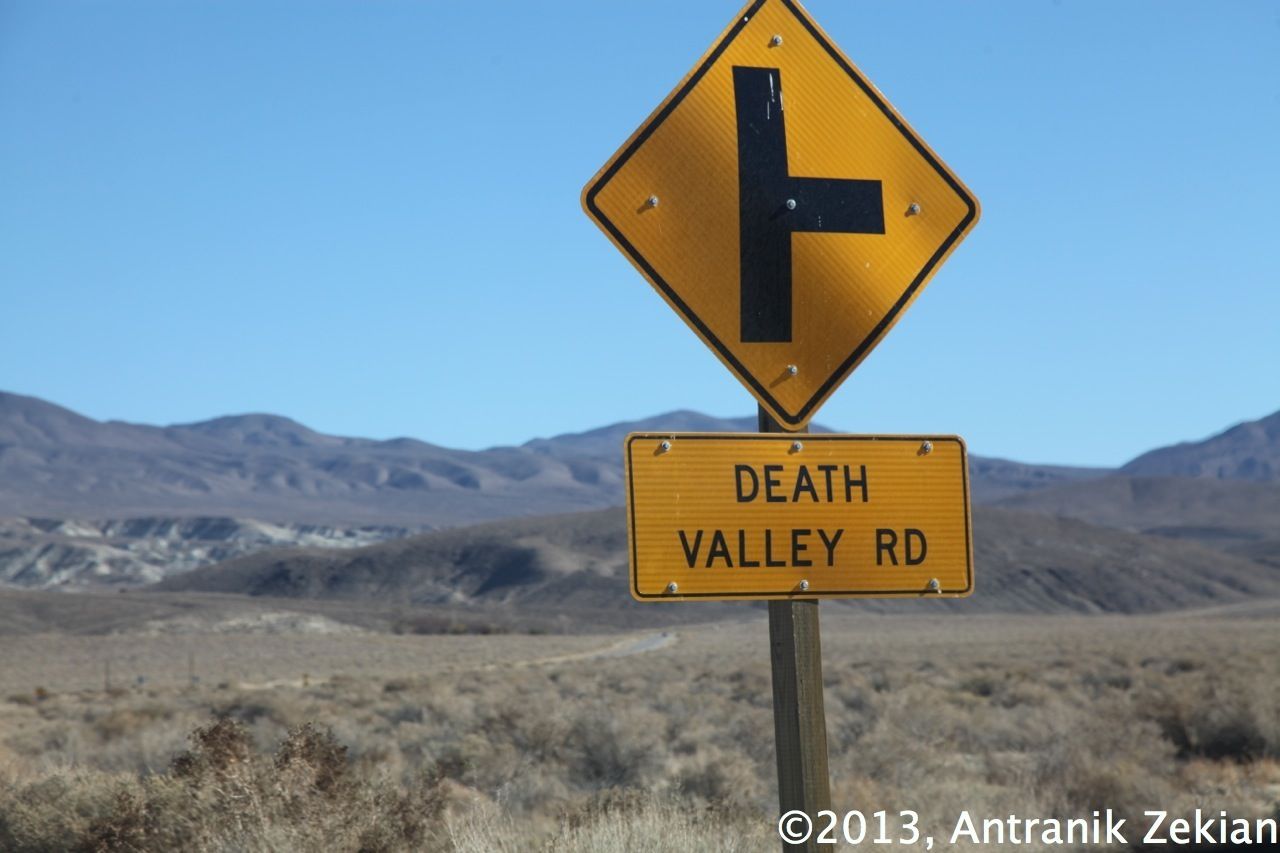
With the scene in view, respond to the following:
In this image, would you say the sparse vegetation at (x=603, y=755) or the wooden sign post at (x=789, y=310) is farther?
the sparse vegetation at (x=603, y=755)

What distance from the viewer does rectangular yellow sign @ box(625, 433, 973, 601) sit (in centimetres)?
337

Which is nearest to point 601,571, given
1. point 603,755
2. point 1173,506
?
point 603,755

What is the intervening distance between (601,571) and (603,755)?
314ft

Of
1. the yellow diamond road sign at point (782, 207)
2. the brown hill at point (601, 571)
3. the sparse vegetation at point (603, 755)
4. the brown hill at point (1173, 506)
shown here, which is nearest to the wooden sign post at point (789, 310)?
the yellow diamond road sign at point (782, 207)

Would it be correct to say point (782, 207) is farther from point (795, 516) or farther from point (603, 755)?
point (603, 755)

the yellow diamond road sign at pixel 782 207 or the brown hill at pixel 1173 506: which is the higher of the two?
the brown hill at pixel 1173 506

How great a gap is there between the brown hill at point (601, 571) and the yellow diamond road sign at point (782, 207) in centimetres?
8654

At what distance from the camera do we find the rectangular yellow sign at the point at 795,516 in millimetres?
3367

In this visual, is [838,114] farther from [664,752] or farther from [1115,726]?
[1115,726]

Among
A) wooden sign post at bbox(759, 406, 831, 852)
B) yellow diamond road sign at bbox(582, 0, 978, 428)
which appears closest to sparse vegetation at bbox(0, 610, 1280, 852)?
wooden sign post at bbox(759, 406, 831, 852)

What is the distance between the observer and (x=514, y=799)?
39.6 ft

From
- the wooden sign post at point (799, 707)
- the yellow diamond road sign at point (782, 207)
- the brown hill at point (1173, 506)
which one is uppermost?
the brown hill at point (1173, 506)

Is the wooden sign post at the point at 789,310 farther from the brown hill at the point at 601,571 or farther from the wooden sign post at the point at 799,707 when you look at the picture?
the brown hill at the point at 601,571

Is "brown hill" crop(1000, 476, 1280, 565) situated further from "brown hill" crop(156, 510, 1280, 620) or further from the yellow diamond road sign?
the yellow diamond road sign
